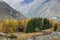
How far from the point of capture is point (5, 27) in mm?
111562

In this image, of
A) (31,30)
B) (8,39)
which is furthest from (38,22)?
(8,39)

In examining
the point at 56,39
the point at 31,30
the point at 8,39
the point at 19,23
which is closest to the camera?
the point at 56,39

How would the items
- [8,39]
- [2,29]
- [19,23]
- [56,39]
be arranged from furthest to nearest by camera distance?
[19,23] < [2,29] < [8,39] < [56,39]

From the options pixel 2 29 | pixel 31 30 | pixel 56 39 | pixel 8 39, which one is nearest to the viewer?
pixel 56 39

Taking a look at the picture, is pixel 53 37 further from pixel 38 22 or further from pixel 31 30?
pixel 38 22

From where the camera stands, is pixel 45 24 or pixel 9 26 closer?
pixel 45 24

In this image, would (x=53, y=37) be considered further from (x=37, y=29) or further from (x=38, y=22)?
(x=38, y=22)

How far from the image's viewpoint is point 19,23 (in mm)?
121938

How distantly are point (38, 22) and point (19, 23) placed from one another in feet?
69.4

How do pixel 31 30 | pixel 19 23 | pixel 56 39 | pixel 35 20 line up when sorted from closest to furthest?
pixel 56 39, pixel 31 30, pixel 35 20, pixel 19 23

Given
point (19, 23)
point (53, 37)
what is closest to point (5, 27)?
point (19, 23)

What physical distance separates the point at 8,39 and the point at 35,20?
4044 cm

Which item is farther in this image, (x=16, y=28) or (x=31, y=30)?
(x=16, y=28)

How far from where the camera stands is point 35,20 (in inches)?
3969
